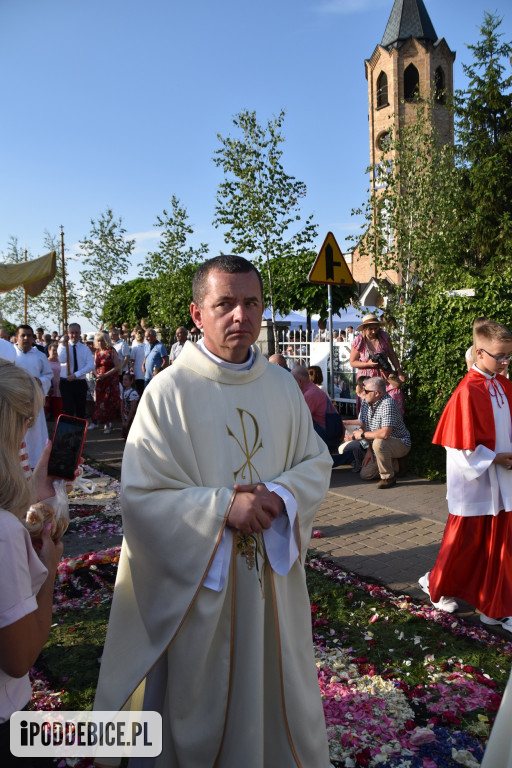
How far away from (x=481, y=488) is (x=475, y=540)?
378 mm

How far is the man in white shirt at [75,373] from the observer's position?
35.4 feet

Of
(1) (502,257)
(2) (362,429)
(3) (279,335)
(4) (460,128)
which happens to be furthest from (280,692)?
(4) (460,128)

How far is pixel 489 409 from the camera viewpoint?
403 cm

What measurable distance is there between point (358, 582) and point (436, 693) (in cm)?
147

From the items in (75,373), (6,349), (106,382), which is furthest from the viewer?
(106,382)

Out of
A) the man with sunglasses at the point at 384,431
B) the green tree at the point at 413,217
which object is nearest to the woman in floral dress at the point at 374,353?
the man with sunglasses at the point at 384,431

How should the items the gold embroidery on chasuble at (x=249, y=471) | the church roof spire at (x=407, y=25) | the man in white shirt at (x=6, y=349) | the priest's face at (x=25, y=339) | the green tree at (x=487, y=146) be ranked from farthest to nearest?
→ the church roof spire at (x=407, y=25), the green tree at (x=487, y=146), the priest's face at (x=25, y=339), the man in white shirt at (x=6, y=349), the gold embroidery on chasuble at (x=249, y=471)

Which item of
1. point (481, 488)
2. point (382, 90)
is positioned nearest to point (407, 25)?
point (382, 90)

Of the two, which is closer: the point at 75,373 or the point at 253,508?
the point at 253,508

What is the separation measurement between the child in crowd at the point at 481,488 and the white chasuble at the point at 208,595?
1974 mm

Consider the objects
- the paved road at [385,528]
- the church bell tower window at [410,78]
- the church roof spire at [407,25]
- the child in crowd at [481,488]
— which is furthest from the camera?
the church roof spire at [407,25]

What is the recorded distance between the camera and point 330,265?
26.2ft

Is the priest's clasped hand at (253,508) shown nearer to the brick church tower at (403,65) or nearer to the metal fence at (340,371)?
the metal fence at (340,371)

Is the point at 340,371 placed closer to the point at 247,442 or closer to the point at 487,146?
the point at 247,442
